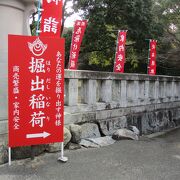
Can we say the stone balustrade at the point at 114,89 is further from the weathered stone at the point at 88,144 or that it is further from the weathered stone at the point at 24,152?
the weathered stone at the point at 24,152

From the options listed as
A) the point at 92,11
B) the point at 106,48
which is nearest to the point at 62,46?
the point at 92,11

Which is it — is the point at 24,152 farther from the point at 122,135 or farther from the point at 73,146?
the point at 122,135

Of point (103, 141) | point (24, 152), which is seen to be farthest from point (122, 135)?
point (24, 152)

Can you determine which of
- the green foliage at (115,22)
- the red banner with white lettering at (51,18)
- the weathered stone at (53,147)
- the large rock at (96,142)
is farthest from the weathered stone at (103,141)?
the green foliage at (115,22)

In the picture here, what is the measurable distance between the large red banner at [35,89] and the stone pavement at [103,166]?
0.43 meters

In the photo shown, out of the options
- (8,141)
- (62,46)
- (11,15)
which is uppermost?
(11,15)

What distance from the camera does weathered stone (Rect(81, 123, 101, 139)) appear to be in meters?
6.99

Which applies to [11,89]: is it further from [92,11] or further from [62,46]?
[92,11]

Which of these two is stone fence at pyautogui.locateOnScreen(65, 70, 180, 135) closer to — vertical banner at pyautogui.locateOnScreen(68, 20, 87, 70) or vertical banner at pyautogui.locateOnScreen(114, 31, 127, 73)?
vertical banner at pyautogui.locateOnScreen(114, 31, 127, 73)

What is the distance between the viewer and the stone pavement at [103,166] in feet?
15.8

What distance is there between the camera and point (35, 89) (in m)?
5.00

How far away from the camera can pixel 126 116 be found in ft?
28.6

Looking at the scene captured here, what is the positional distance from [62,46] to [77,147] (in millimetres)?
2219

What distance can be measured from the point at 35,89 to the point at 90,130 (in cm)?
256
